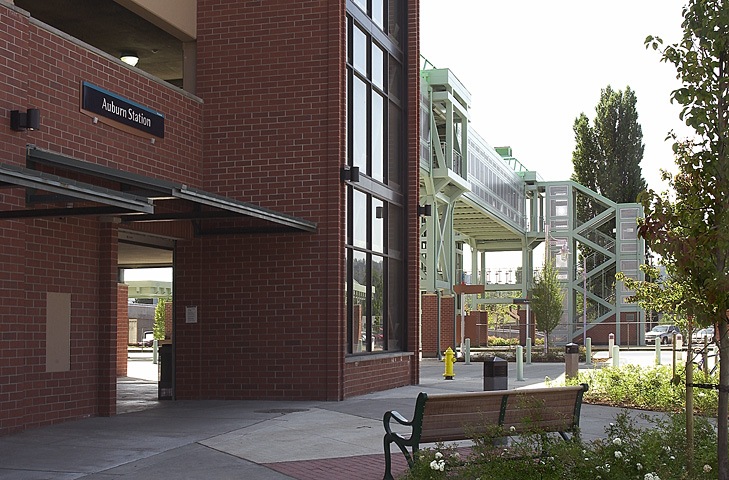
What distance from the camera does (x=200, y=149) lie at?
56.6 feet

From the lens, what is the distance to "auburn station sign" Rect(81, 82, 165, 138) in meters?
13.8

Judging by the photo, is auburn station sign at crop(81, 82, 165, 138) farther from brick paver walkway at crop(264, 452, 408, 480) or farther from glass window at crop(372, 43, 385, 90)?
brick paver walkway at crop(264, 452, 408, 480)

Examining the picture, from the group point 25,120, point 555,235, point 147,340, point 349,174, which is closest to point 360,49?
point 349,174

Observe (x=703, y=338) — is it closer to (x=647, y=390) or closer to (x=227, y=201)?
(x=647, y=390)

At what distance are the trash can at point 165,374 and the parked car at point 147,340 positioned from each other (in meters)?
34.6

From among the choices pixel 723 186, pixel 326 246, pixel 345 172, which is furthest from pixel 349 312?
pixel 723 186

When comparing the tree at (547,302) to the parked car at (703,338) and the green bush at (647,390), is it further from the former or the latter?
the green bush at (647,390)

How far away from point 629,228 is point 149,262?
38959 millimetres

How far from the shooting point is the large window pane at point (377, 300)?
18.9 meters

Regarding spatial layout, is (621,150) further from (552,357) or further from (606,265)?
(552,357)

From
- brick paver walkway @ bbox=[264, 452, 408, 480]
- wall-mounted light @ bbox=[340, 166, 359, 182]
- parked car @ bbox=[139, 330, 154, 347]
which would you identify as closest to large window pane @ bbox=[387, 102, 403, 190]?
wall-mounted light @ bbox=[340, 166, 359, 182]

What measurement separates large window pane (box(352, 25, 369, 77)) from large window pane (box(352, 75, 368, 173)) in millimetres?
289

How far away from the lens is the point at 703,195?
291 inches

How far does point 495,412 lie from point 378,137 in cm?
1183
